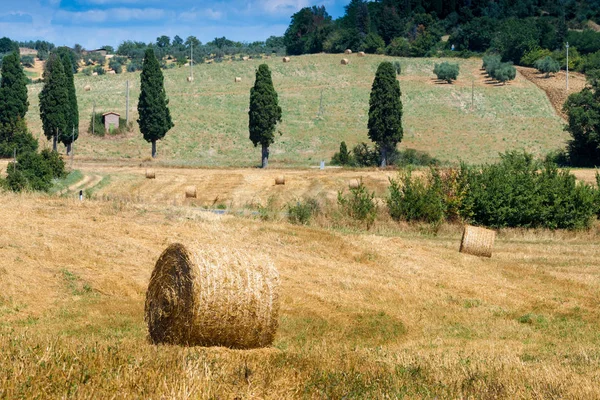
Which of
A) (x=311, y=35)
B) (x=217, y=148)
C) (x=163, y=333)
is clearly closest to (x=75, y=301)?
(x=163, y=333)

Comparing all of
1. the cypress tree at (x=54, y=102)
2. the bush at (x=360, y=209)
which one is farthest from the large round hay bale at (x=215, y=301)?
the cypress tree at (x=54, y=102)

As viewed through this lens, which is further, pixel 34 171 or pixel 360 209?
pixel 34 171

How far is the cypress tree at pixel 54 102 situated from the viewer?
231 feet

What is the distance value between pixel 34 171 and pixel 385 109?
34605 mm

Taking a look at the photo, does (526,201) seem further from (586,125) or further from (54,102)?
(54,102)

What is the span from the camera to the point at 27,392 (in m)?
7.40

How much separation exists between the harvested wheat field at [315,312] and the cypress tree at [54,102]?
4086cm

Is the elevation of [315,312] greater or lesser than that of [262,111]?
lesser

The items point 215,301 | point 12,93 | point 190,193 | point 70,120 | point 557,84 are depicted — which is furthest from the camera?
point 557,84

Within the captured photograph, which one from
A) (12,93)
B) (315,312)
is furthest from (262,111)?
(315,312)

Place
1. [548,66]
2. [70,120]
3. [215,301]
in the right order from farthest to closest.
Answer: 1. [548,66]
2. [70,120]
3. [215,301]

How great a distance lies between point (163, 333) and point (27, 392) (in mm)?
6237

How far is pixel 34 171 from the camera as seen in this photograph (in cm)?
4400

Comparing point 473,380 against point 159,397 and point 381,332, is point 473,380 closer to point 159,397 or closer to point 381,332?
point 159,397
